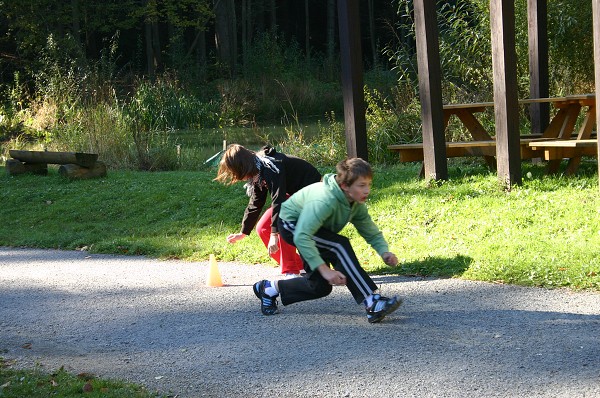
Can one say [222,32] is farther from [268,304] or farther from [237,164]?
[268,304]

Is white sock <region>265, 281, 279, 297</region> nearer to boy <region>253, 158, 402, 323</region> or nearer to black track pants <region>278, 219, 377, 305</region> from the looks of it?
boy <region>253, 158, 402, 323</region>

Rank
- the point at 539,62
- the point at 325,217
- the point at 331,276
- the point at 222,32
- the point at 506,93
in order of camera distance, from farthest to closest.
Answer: the point at 222,32, the point at 539,62, the point at 506,93, the point at 325,217, the point at 331,276

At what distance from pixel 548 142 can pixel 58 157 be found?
801cm

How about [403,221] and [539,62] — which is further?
[539,62]

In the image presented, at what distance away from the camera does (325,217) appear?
5.60 metres

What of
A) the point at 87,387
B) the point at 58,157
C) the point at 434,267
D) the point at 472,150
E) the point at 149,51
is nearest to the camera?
the point at 87,387

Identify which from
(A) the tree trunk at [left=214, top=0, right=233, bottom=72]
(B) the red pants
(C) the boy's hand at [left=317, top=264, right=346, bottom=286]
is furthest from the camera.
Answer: (A) the tree trunk at [left=214, top=0, right=233, bottom=72]

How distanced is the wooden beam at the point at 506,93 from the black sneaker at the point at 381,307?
161 inches

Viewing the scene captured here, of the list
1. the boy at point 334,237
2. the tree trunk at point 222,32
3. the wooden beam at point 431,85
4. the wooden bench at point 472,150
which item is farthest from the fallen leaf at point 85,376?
the tree trunk at point 222,32

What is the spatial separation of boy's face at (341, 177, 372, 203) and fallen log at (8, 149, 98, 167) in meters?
8.94

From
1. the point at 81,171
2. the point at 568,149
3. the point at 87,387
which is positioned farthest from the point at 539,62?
the point at 87,387

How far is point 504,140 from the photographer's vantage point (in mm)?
9430

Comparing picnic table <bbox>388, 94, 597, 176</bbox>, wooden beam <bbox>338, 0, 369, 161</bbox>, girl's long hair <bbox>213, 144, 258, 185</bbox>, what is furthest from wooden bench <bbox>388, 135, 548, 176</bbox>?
girl's long hair <bbox>213, 144, 258, 185</bbox>

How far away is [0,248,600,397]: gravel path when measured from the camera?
4.60m
